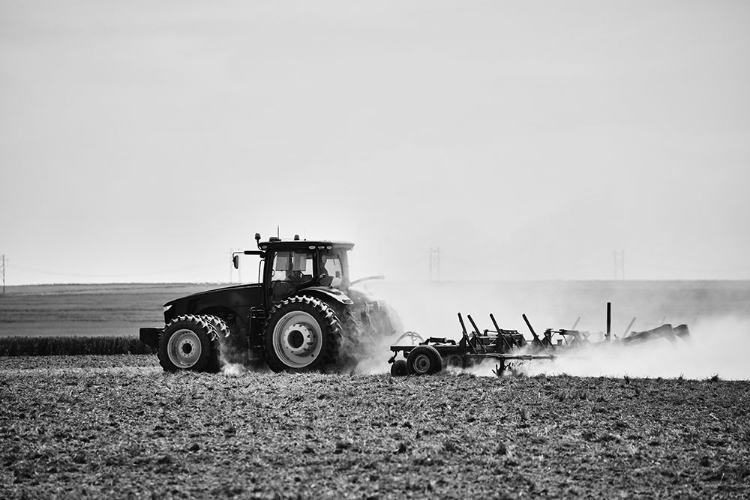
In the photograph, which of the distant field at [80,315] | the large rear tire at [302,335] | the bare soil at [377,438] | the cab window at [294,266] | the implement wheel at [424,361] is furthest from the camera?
the distant field at [80,315]

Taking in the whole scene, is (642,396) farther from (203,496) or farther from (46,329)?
(46,329)

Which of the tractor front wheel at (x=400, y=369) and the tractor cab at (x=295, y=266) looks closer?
the tractor front wheel at (x=400, y=369)

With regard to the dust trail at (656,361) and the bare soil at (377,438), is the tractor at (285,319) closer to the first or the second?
the bare soil at (377,438)

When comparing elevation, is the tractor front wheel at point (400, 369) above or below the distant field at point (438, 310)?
below

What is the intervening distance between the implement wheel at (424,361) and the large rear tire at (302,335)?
5.78 feet

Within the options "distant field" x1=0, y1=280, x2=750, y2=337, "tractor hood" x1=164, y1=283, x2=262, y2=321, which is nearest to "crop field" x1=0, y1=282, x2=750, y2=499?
"tractor hood" x1=164, y1=283, x2=262, y2=321

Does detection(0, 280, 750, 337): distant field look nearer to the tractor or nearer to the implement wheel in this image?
the tractor

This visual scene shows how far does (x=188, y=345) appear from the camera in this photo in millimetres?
22156

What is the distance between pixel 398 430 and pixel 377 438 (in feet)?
→ 2.56

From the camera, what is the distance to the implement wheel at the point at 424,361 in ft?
66.0

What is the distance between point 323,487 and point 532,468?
2.84 meters

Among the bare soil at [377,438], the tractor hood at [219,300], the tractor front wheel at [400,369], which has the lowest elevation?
the bare soil at [377,438]

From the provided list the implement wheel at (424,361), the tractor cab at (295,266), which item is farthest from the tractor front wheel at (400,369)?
the tractor cab at (295,266)

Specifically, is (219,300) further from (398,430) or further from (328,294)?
(398,430)
